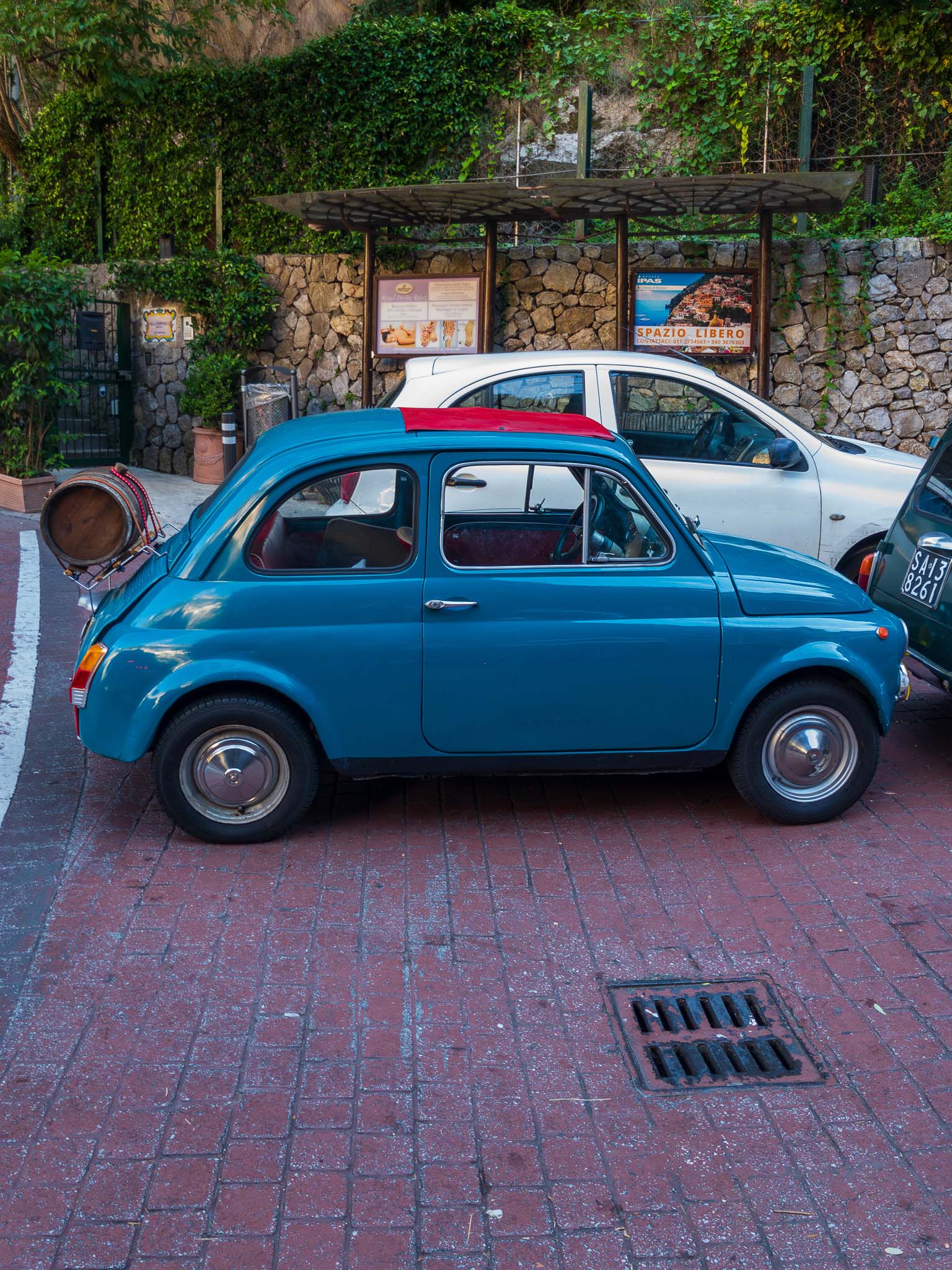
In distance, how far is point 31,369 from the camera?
42.6 ft

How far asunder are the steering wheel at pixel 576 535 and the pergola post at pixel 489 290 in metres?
8.69

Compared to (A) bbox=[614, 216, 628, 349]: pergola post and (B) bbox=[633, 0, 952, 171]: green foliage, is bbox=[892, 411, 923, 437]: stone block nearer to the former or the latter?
(A) bbox=[614, 216, 628, 349]: pergola post

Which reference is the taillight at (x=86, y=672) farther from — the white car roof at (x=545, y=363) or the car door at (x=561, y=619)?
the white car roof at (x=545, y=363)

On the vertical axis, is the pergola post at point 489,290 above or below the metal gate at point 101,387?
above

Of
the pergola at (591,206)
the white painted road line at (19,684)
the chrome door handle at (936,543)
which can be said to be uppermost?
the pergola at (591,206)

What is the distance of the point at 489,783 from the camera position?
5762mm

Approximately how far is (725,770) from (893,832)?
37.1 inches

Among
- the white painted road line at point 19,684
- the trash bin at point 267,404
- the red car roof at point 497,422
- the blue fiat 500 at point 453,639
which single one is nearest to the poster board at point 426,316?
the trash bin at point 267,404

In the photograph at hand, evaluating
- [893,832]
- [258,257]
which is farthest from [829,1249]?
[258,257]

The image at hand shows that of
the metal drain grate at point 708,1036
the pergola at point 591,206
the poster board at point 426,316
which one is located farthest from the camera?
the poster board at point 426,316

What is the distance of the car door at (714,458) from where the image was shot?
7.82m

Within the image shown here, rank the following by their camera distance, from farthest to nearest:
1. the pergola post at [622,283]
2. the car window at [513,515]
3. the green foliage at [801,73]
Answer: the green foliage at [801,73]
the pergola post at [622,283]
the car window at [513,515]

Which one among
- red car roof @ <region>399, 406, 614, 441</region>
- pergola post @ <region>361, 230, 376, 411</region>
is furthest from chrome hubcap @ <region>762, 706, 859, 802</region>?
pergola post @ <region>361, 230, 376, 411</region>

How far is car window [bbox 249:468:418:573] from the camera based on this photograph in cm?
495
